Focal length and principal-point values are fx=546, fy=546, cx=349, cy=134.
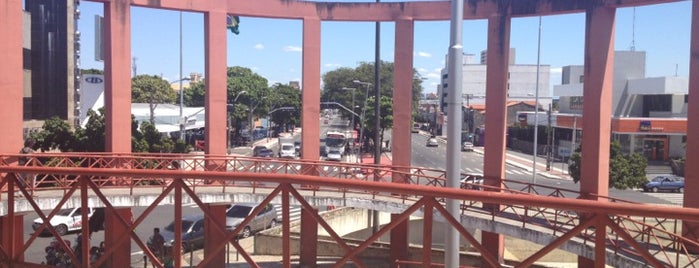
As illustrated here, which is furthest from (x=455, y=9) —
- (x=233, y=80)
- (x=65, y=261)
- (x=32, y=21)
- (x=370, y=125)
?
(x=233, y=80)

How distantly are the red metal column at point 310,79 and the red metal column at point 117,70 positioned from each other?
18.0ft

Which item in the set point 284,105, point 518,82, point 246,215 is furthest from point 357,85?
point 246,215

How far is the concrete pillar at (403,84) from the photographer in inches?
712

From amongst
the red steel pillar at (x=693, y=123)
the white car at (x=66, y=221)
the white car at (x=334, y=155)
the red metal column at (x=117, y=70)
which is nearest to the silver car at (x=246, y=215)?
the white car at (x=66, y=221)

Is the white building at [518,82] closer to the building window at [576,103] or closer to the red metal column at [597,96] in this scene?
the building window at [576,103]

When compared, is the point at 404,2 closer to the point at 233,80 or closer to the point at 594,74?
the point at 594,74

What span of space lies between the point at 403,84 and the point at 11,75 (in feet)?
37.3

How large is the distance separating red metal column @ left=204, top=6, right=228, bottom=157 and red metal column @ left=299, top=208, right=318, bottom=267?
359 centimetres

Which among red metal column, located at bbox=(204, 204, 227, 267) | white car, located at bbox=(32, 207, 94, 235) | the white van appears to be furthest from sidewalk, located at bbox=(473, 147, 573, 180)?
white car, located at bbox=(32, 207, 94, 235)

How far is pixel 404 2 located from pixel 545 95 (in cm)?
7083

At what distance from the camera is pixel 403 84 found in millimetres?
18219

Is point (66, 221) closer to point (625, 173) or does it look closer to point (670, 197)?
point (625, 173)

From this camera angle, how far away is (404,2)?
18.1 m

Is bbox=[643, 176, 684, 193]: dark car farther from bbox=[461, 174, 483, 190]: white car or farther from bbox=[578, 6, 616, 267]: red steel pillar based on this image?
bbox=[461, 174, 483, 190]: white car
